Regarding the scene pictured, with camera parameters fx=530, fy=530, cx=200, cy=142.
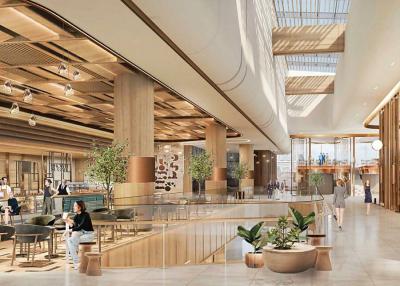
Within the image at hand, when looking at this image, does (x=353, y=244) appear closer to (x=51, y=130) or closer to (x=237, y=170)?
(x=51, y=130)

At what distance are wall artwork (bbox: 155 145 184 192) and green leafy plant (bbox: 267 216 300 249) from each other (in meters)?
33.4

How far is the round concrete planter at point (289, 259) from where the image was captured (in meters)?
7.68

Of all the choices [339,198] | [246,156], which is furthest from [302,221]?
[246,156]

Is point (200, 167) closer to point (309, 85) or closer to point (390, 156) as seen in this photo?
point (390, 156)

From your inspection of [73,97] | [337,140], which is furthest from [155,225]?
[337,140]

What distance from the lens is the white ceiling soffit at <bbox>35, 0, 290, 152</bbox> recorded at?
8.09 meters

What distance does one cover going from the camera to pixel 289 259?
25.2 ft

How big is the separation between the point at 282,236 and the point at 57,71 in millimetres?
8746

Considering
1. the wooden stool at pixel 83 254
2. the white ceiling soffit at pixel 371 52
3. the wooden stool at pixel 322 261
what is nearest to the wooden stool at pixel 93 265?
the wooden stool at pixel 83 254

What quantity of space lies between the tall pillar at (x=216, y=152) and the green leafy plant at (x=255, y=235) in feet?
61.6

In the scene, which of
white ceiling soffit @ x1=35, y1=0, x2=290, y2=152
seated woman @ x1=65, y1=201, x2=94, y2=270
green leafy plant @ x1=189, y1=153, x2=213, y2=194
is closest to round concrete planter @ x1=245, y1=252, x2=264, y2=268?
seated woman @ x1=65, y1=201, x2=94, y2=270

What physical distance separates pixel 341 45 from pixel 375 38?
22.9 ft

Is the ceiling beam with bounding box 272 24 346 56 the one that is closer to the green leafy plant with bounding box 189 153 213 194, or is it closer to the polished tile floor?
the green leafy plant with bounding box 189 153 213 194

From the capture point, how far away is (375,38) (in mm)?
13555
